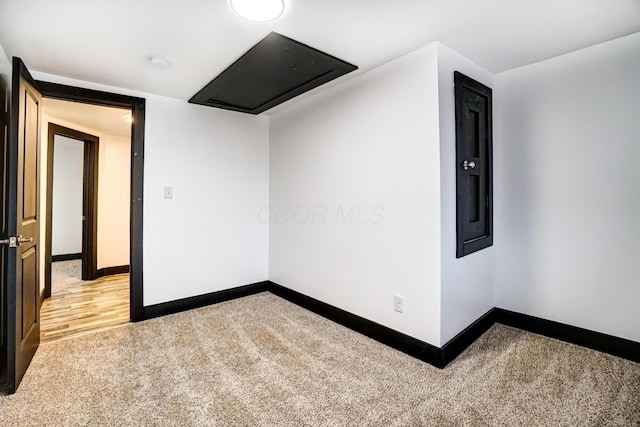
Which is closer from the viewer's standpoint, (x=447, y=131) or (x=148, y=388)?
(x=148, y=388)

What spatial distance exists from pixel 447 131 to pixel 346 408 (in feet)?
5.89

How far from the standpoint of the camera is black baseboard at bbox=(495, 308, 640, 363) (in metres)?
2.14

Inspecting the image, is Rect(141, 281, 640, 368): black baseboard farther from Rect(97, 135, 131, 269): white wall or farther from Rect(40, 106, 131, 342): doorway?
Rect(97, 135, 131, 269): white wall

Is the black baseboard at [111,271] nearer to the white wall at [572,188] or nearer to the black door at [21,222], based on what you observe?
the black door at [21,222]

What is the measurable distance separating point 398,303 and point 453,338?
0.43 metres

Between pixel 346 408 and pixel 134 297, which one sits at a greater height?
pixel 134 297

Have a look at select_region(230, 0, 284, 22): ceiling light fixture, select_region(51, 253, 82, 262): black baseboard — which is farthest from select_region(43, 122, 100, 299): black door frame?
select_region(230, 0, 284, 22): ceiling light fixture

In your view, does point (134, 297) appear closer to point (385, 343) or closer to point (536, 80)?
point (385, 343)

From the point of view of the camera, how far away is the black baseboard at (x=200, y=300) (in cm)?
303

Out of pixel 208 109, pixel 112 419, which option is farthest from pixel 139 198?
pixel 112 419

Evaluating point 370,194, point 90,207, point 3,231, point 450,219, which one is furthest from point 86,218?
point 450,219

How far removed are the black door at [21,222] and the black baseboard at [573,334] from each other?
3441mm

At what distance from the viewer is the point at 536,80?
2.49 meters

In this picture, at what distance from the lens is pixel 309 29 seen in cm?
188
